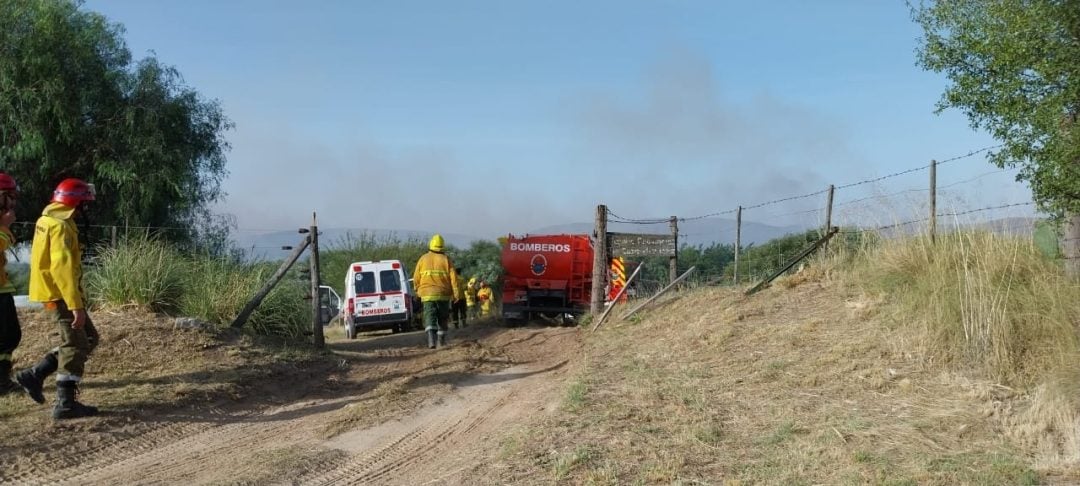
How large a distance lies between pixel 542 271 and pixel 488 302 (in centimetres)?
494

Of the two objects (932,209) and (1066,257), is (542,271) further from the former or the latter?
(1066,257)

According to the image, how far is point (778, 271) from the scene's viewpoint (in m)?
12.3

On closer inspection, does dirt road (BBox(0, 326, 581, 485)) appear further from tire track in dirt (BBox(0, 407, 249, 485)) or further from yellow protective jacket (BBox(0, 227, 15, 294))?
yellow protective jacket (BBox(0, 227, 15, 294))

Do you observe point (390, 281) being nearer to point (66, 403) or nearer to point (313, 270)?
point (313, 270)

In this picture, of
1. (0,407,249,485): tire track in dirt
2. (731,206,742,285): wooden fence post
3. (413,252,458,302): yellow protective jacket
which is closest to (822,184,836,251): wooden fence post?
(731,206,742,285): wooden fence post

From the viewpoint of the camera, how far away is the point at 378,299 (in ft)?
72.1

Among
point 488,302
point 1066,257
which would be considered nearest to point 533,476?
point 1066,257

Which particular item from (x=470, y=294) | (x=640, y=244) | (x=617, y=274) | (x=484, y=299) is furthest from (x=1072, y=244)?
(x=484, y=299)

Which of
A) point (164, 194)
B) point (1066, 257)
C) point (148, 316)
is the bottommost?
point (148, 316)

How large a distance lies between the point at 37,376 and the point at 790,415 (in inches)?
240

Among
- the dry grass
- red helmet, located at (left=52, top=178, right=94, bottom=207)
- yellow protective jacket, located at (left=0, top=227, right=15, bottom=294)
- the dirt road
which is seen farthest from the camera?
yellow protective jacket, located at (left=0, top=227, right=15, bottom=294)

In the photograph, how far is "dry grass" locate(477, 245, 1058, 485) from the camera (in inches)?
209

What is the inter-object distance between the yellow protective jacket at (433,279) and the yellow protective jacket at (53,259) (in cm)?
658

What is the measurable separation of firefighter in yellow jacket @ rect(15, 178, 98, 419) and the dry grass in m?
3.59
